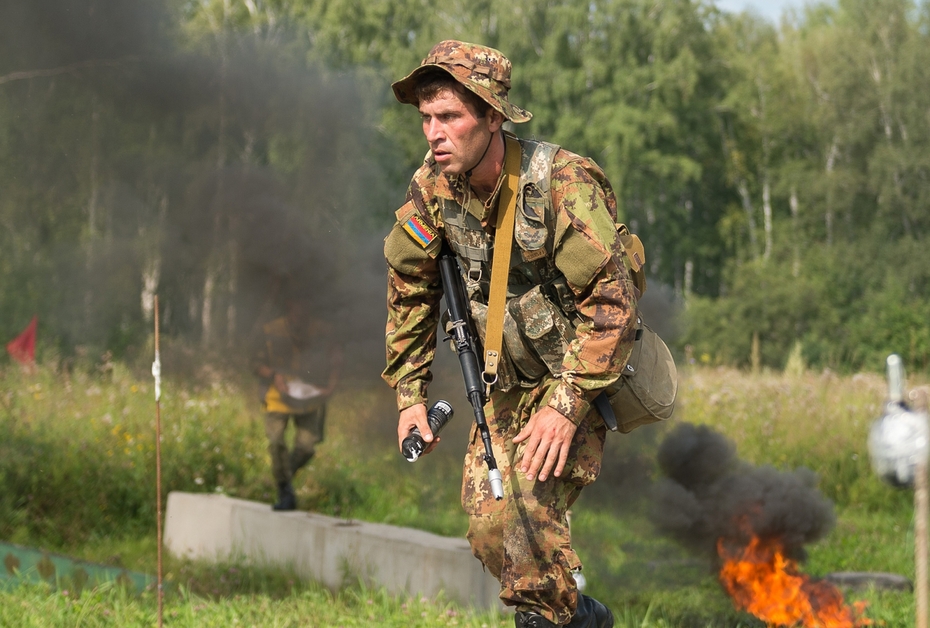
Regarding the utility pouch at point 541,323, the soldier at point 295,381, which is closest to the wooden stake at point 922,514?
the utility pouch at point 541,323

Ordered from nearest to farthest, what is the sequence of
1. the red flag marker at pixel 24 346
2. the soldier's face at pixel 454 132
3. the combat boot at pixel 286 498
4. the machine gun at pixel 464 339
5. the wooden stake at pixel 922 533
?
the wooden stake at pixel 922 533, the soldier's face at pixel 454 132, the machine gun at pixel 464 339, the combat boot at pixel 286 498, the red flag marker at pixel 24 346

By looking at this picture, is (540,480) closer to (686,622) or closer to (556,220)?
(556,220)

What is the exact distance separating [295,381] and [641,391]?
4.56 m

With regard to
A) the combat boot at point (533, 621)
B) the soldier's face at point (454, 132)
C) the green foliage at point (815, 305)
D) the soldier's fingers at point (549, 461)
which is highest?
the soldier's face at point (454, 132)

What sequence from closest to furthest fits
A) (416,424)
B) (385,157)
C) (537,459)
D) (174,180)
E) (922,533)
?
1. (922,533)
2. (537,459)
3. (416,424)
4. (174,180)
5. (385,157)

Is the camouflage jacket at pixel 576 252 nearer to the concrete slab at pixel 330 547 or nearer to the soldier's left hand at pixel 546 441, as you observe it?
the soldier's left hand at pixel 546 441

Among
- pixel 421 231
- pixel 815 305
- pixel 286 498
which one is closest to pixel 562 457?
pixel 421 231

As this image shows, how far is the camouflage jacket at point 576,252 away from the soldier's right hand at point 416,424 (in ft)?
0.11

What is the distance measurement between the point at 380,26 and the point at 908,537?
21.9 meters

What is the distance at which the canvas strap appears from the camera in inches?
126

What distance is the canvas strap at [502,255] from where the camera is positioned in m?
3.20

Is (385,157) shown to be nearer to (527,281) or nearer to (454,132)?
(527,281)

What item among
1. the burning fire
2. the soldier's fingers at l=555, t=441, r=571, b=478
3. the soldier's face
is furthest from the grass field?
the soldier's face

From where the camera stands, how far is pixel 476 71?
3135 millimetres
